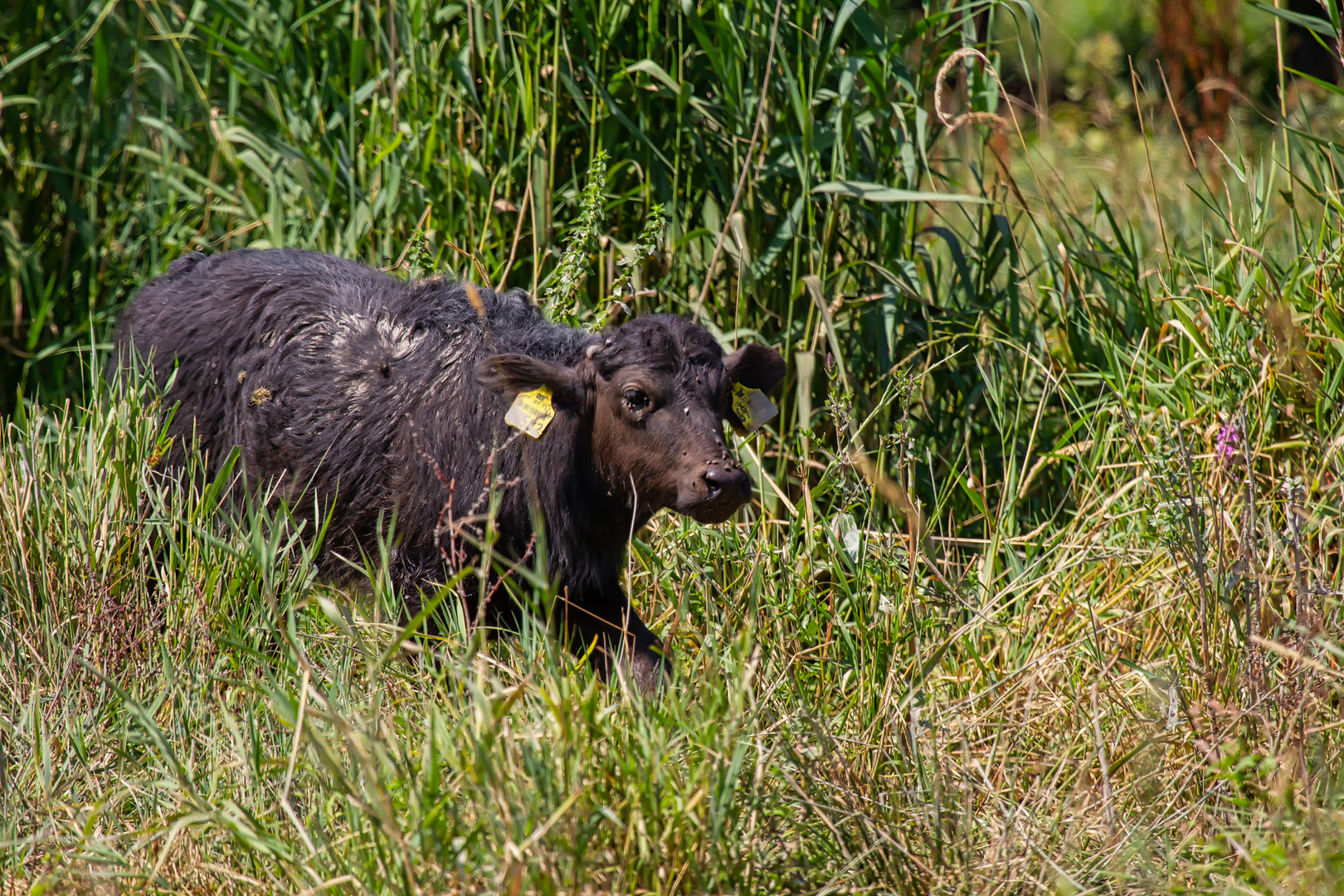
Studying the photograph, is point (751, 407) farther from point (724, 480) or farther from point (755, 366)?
point (724, 480)

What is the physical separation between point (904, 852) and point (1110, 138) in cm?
987

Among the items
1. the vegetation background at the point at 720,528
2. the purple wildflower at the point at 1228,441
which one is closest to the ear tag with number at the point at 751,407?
the vegetation background at the point at 720,528

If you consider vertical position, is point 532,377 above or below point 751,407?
above

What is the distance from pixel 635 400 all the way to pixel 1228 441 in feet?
5.50

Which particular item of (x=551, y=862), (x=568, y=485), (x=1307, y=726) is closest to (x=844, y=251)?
(x=568, y=485)

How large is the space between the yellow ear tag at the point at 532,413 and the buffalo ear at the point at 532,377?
4cm

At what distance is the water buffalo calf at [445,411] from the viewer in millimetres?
3682

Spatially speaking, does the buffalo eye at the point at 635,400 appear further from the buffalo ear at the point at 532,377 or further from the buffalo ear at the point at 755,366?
the buffalo ear at the point at 755,366

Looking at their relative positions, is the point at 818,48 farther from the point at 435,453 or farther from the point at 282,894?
the point at 282,894

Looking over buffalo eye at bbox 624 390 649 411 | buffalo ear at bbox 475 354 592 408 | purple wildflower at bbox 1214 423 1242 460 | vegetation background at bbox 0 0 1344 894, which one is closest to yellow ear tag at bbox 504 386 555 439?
buffalo ear at bbox 475 354 592 408

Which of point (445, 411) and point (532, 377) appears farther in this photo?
point (445, 411)

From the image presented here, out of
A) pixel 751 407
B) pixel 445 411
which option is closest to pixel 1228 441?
pixel 751 407

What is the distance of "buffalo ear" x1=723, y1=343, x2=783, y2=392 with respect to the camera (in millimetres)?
3938

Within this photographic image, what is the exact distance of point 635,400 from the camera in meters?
3.69
